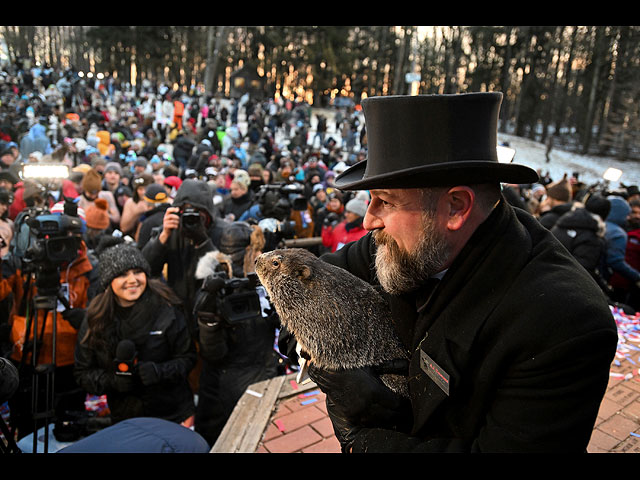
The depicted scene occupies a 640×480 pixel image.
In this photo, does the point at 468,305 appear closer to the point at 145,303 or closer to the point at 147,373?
the point at 147,373

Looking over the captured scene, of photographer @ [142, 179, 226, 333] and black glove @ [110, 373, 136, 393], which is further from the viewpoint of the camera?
photographer @ [142, 179, 226, 333]

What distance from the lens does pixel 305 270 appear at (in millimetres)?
1863

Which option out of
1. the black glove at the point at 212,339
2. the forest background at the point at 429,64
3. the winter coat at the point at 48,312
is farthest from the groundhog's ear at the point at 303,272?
the forest background at the point at 429,64

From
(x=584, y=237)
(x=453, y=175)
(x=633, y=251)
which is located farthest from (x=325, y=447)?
(x=633, y=251)

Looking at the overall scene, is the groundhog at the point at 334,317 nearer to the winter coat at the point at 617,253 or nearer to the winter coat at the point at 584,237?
the winter coat at the point at 584,237

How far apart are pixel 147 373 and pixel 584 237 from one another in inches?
202

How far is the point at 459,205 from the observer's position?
1.53 meters

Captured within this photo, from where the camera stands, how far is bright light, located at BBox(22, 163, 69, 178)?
4906mm

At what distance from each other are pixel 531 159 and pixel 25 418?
117 ft

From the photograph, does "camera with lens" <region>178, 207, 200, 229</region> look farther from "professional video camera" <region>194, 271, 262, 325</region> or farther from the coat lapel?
the coat lapel

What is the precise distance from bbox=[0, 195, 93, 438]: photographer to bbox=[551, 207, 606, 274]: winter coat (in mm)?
5398

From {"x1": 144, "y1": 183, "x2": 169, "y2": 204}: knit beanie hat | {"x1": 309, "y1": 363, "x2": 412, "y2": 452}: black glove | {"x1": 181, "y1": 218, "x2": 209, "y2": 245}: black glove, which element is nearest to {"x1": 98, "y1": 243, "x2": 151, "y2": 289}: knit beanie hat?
{"x1": 181, "y1": 218, "x2": 209, "y2": 245}: black glove
